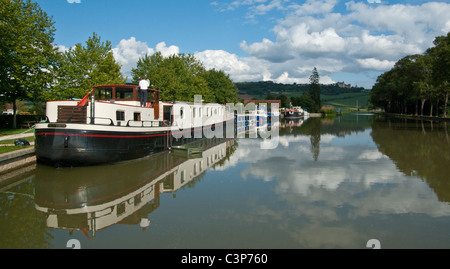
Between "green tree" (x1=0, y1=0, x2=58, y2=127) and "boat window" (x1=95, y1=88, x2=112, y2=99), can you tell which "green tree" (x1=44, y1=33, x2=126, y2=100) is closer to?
"green tree" (x1=0, y1=0, x2=58, y2=127)

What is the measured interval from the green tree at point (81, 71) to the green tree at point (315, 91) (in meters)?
87.1

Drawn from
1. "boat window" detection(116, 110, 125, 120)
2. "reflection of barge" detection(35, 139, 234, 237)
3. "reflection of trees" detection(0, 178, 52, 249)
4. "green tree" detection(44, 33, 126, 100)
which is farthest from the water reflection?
"green tree" detection(44, 33, 126, 100)

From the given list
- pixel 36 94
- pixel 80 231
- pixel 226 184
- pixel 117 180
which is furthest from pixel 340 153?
pixel 36 94

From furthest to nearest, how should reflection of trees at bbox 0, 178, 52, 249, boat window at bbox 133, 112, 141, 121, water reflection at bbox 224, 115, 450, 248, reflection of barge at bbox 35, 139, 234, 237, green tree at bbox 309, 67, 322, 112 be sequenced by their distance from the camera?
green tree at bbox 309, 67, 322, 112, boat window at bbox 133, 112, 141, 121, reflection of barge at bbox 35, 139, 234, 237, water reflection at bbox 224, 115, 450, 248, reflection of trees at bbox 0, 178, 52, 249

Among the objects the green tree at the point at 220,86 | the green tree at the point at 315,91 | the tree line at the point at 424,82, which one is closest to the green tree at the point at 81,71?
the green tree at the point at 220,86

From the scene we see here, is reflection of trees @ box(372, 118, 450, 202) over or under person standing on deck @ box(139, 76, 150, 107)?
under

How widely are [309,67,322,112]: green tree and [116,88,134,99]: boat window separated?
314 feet

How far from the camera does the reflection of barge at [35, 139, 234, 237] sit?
303 inches

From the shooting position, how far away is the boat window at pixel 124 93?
1728 cm

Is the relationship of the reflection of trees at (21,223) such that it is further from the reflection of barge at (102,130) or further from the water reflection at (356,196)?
the water reflection at (356,196)

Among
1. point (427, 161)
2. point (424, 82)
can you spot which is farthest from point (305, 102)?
point (427, 161)

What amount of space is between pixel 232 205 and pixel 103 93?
1180 cm

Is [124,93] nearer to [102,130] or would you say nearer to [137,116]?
[137,116]
